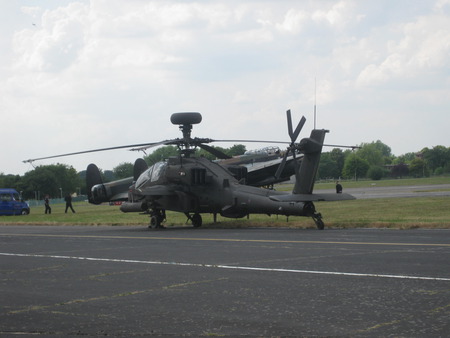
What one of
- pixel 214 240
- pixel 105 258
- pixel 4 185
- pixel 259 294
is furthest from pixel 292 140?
pixel 4 185

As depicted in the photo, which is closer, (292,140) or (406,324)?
(406,324)

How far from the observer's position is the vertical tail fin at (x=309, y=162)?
71.3ft

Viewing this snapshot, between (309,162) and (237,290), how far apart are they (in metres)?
13.1

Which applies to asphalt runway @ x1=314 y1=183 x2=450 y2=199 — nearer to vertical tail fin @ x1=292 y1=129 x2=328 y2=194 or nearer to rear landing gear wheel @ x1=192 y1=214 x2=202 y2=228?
rear landing gear wheel @ x1=192 y1=214 x2=202 y2=228

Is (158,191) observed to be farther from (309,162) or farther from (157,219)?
(309,162)

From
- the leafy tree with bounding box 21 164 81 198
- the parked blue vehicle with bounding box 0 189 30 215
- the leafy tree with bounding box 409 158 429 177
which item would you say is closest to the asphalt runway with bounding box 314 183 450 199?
the parked blue vehicle with bounding box 0 189 30 215

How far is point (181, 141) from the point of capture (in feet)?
86.3

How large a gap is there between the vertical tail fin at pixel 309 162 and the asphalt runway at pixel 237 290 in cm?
596

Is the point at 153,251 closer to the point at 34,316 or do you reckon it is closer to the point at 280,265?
the point at 280,265

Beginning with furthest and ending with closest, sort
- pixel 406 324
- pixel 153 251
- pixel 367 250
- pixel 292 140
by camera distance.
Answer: pixel 292 140, pixel 153 251, pixel 367 250, pixel 406 324

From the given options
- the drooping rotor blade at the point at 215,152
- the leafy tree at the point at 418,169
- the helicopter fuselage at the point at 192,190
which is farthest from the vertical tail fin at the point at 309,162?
the leafy tree at the point at 418,169

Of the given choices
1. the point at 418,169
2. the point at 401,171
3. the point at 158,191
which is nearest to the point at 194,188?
the point at 158,191

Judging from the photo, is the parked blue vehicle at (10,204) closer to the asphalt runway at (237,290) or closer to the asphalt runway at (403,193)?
the asphalt runway at (403,193)

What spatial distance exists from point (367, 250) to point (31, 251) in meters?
8.62
